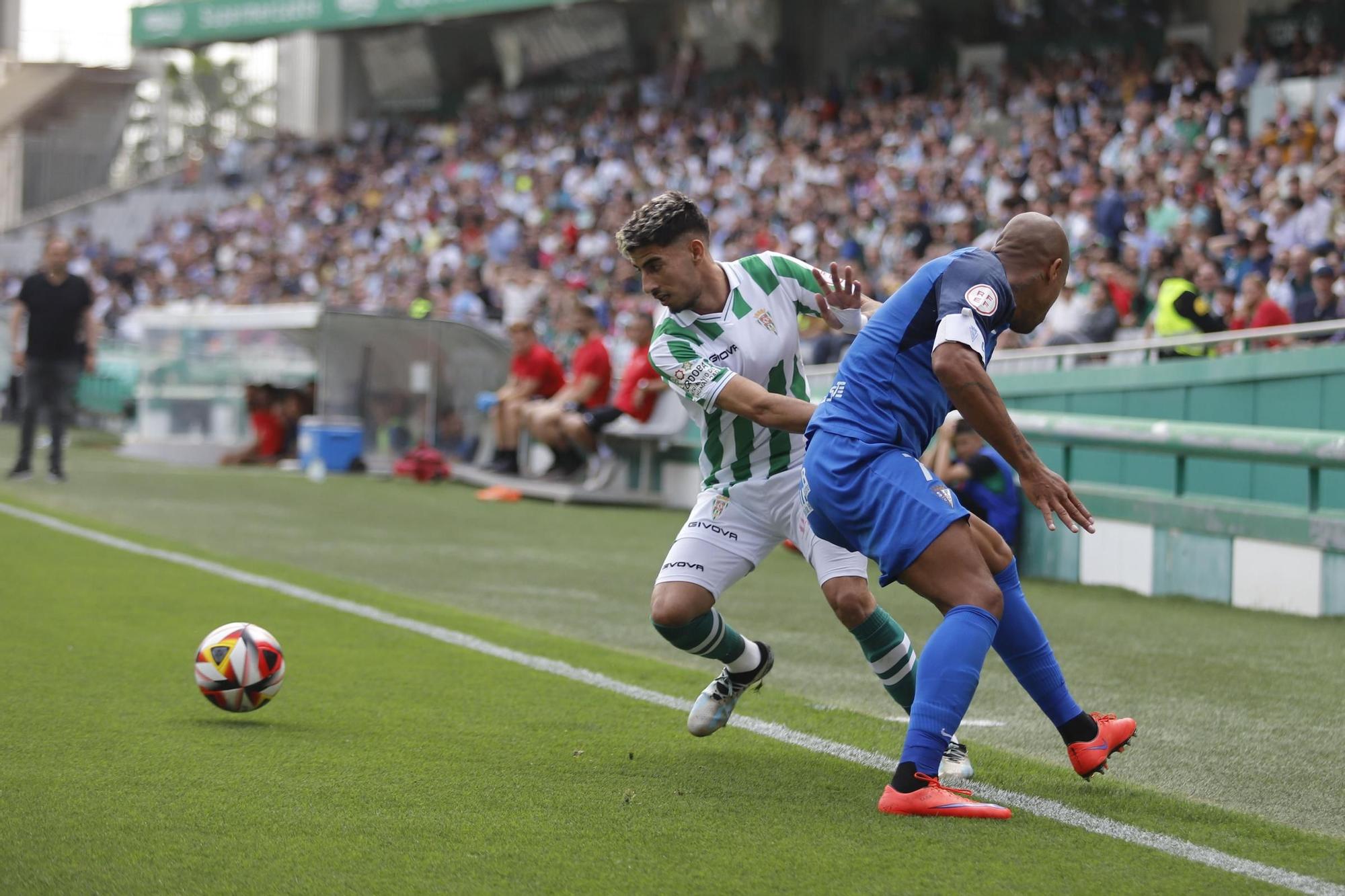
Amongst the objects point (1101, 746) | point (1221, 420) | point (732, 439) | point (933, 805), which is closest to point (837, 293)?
point (732, 439)

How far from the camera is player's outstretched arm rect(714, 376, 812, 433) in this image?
4.76 meters

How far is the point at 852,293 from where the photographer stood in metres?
5.26

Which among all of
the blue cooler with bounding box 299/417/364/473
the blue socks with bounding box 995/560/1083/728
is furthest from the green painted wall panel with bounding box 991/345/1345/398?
the blue cooler with bounding box 299/417/364/473

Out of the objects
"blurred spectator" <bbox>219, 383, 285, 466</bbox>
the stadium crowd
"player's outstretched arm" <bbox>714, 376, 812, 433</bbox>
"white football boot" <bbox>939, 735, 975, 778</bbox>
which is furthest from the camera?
"blurred spectator" <bbox>219, 383, 285, 466</bbox>

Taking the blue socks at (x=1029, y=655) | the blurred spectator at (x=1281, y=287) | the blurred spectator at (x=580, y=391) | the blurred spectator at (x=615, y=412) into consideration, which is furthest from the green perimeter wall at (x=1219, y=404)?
the blue socks at (x=1029, y=655)

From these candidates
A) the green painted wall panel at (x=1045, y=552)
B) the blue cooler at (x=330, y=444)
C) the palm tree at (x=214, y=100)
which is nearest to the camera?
the green painted wall panel at (x=1045, y=552)

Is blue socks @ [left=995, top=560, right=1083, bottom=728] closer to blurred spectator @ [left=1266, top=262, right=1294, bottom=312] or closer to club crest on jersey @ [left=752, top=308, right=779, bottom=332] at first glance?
club crest on jersey @ [left=752, top=308, right=779, bottom=332]

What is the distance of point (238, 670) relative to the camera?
5.32 metres

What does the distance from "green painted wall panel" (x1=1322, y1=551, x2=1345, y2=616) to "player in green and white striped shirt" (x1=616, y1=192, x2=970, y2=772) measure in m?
4.60

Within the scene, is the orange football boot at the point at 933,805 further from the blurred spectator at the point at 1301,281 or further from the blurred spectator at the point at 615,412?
the blurred spectator at the point at 615,412

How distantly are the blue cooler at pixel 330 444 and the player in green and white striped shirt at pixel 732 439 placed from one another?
13.8 meters

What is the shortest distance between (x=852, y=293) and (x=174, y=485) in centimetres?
1219

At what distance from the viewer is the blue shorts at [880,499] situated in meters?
4.19

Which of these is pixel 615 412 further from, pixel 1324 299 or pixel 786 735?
pixel 786 735
